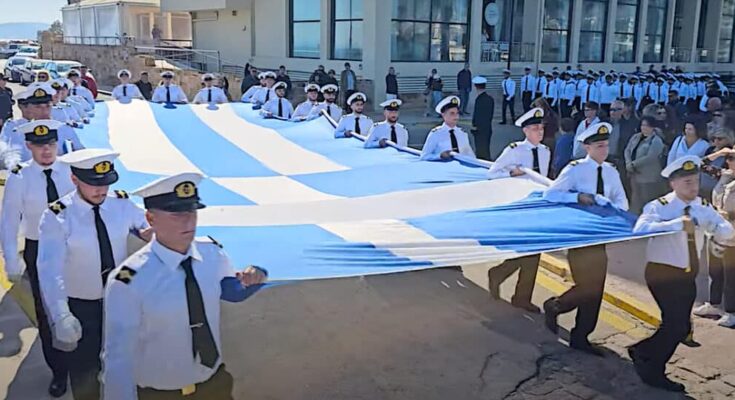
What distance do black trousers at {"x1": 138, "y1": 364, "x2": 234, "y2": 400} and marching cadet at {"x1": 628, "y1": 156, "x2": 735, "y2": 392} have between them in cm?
281

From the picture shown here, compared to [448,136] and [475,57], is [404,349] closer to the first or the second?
[448,136]

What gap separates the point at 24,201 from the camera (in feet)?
14.5

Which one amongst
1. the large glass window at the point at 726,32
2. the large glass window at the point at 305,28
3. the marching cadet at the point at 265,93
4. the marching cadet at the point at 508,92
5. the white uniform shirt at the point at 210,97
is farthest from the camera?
the large glass window at the point at 726,32

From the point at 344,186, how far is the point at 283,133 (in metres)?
3.15

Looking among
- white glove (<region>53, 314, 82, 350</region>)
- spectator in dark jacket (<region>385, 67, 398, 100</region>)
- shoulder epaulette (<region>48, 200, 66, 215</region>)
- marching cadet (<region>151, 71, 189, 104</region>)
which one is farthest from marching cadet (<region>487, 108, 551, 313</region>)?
spectator in dark jacket (<region>385, 67, 398, 100</region>)

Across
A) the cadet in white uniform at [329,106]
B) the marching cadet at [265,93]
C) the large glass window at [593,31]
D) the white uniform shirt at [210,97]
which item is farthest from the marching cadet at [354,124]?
the large glass window at [593,31]

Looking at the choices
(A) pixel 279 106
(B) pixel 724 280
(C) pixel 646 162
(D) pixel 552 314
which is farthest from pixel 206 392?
(A) pixel 279 106

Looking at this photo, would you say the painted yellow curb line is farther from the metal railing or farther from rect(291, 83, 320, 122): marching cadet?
the metal railing

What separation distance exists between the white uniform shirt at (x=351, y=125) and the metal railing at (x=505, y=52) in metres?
15.3

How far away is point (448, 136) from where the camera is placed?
7109mm

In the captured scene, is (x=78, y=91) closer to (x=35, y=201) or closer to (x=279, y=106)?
(x=279, y=106)

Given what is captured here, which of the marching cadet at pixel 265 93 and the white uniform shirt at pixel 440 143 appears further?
the marching cadet at pixel 265 93

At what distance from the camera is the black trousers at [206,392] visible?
2.78m

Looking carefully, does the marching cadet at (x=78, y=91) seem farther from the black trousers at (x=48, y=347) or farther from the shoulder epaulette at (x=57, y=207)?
the shoulder epaulette at (x=57, y=207)
